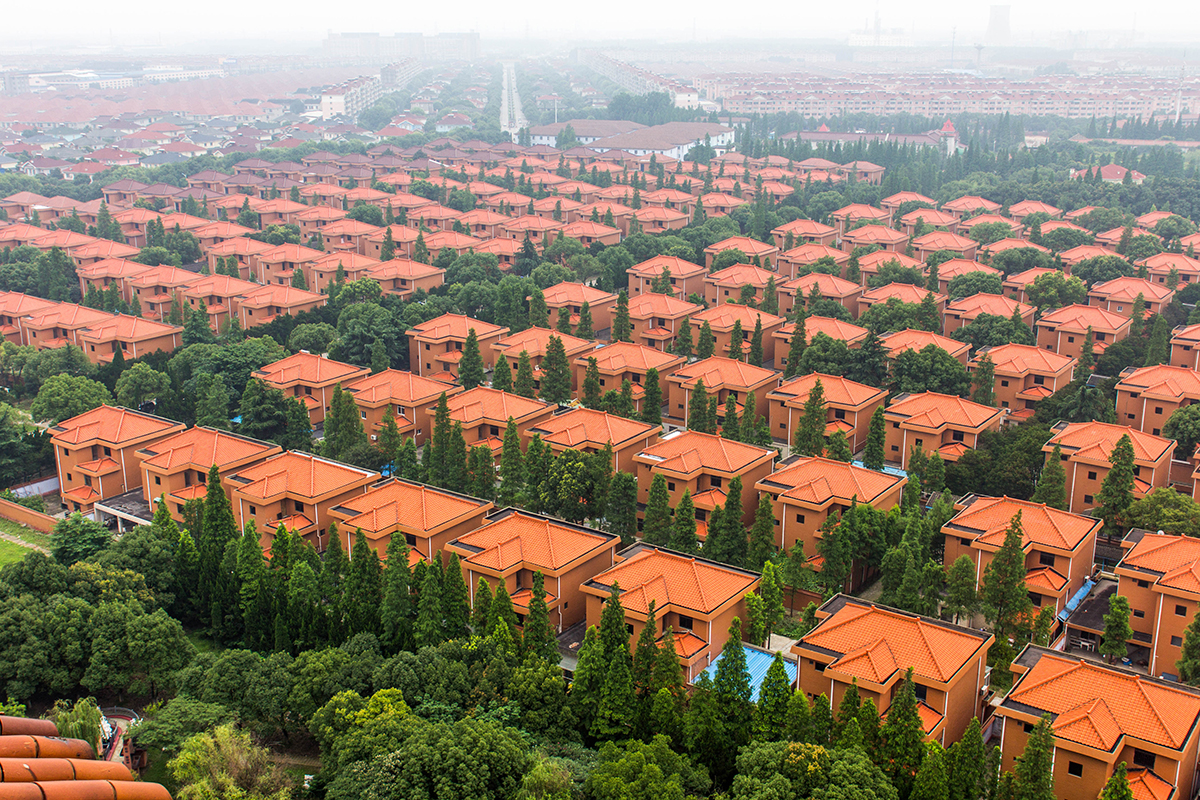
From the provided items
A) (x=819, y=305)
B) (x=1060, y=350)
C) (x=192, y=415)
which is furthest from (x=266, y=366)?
(x=1060, y=350)

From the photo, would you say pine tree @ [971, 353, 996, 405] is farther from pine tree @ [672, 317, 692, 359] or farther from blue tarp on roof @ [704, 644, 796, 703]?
blue tarp on roof @ [704, 644, 796, 703]

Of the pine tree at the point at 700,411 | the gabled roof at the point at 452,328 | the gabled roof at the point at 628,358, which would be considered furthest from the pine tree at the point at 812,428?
the gabled roof at the point at 452,328

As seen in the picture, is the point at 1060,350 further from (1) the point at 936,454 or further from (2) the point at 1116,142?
(2) the point at 1116,142

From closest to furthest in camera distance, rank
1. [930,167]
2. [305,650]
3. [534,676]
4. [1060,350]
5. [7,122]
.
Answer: [534,676]
[305,650]
[1060,350]
[930,167]
[7,122]

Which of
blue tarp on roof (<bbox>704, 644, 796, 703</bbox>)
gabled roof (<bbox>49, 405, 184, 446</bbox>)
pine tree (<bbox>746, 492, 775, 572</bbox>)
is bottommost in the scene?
blue tarp on roof (<bbox>704, 644, 796, 703</bbox>)

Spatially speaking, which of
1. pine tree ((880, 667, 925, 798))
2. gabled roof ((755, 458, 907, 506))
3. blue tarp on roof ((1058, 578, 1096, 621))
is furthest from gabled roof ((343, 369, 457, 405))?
pine tree ((880, 667, 925, 798))

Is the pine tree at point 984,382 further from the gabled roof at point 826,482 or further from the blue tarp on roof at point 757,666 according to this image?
the blue tarp on roof at point 757,666

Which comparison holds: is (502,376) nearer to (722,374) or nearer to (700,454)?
(722,374)
